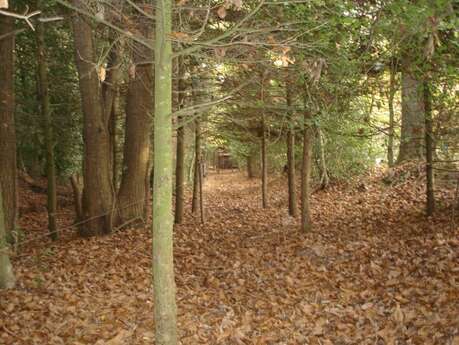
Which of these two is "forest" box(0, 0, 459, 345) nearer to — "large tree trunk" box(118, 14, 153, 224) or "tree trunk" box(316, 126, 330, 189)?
"large tree trunk" box(118, 14, 153, 224)

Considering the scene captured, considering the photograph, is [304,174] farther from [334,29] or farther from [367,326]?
[367,326]

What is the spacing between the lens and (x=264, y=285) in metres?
6.82

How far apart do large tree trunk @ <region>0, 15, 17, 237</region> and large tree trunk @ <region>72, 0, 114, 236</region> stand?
4.63ft

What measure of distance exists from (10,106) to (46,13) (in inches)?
113

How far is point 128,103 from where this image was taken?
1077 cm

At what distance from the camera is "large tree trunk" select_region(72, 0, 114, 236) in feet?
31.2

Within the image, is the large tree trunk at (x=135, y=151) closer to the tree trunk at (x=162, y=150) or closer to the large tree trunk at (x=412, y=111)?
the large tree trunk at (x=412, y=111)

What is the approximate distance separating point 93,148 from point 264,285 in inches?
198

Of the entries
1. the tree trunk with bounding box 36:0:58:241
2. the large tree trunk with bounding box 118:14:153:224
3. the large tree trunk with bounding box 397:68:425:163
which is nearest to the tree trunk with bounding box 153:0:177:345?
the large tree trunk with bounding box 397:68:425:163

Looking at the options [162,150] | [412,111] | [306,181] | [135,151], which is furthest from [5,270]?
[412,111]

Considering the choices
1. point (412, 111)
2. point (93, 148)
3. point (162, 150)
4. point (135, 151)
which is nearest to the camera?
point (162, 150)

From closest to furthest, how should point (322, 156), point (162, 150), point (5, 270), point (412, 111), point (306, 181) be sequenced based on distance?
1. point (162, 150)
2. point (5, 270)
3. point (306, 181)
4. point (412, 111)
5. point (322, 156)

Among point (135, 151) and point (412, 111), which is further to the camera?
point (135, 151)

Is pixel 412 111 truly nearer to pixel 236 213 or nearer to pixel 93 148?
pixel 236 213
